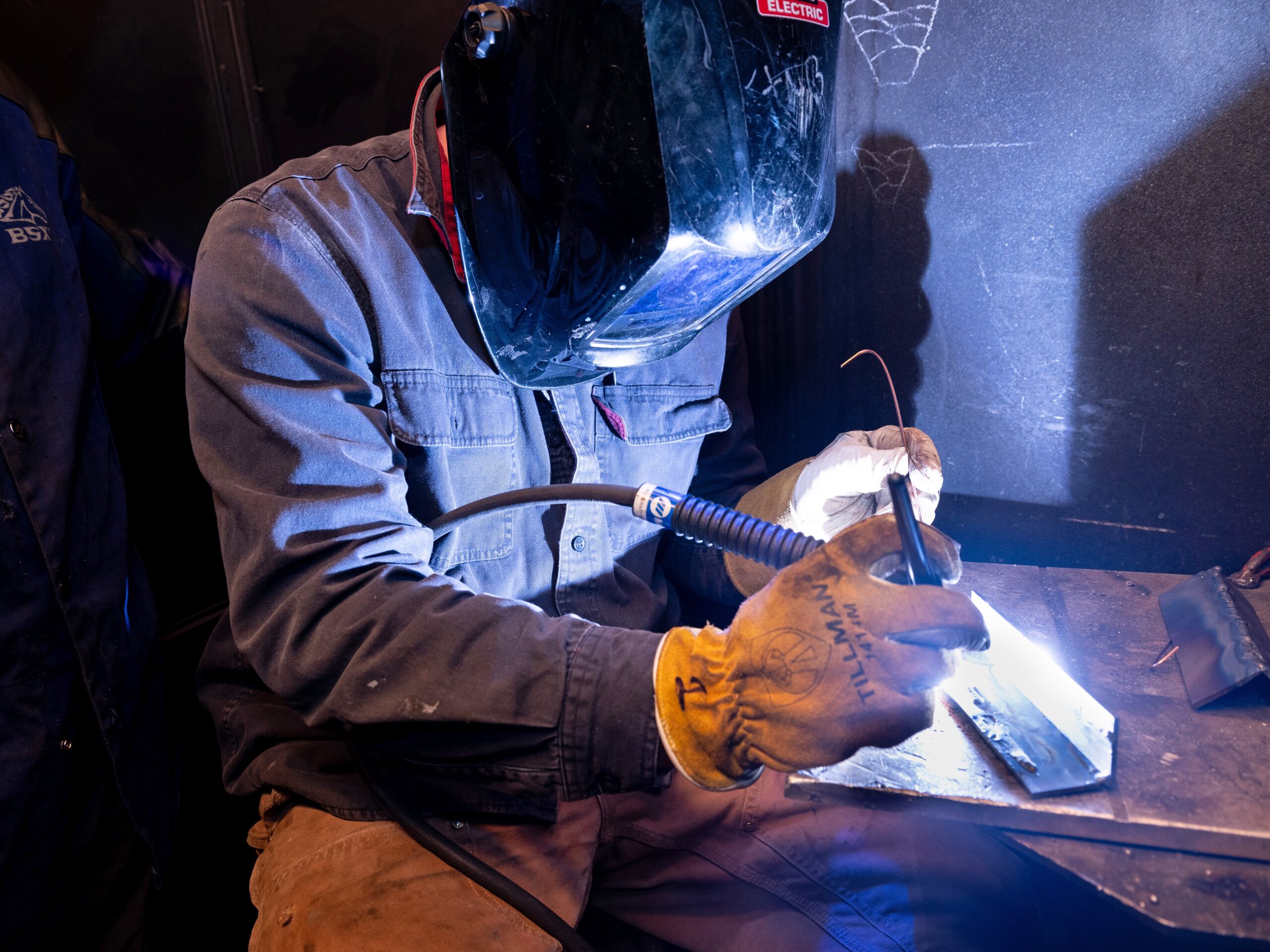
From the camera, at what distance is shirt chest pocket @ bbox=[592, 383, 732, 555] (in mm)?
1371

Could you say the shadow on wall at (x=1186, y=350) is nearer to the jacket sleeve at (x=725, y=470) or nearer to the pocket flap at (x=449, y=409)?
the jacket sleeve at (x=725, y=470)

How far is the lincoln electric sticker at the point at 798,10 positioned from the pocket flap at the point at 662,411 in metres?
0.67

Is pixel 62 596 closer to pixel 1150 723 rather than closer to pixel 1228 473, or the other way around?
pixel 1150 723

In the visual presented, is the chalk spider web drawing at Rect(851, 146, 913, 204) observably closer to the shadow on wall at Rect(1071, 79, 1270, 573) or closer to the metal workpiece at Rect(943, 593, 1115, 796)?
the shadow on wall at Rect(1071, 79, 1270, 573)

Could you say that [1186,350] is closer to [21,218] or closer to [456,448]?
[456,448]

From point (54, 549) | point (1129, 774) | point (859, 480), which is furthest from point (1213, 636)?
point (54, 549)

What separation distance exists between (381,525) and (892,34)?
1.33 meters

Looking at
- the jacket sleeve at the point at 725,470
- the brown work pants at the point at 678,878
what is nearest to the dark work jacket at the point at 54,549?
the brown work pants at the point at 678,878

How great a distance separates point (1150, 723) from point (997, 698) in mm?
181

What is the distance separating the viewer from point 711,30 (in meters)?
0.80

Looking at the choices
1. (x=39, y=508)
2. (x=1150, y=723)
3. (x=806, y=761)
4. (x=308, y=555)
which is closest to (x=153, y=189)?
(x=39, y=508)

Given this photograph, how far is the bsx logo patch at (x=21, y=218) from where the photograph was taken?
4.17 feet

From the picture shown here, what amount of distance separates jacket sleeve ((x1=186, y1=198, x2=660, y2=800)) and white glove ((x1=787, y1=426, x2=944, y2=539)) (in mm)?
568

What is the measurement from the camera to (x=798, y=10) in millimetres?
854
